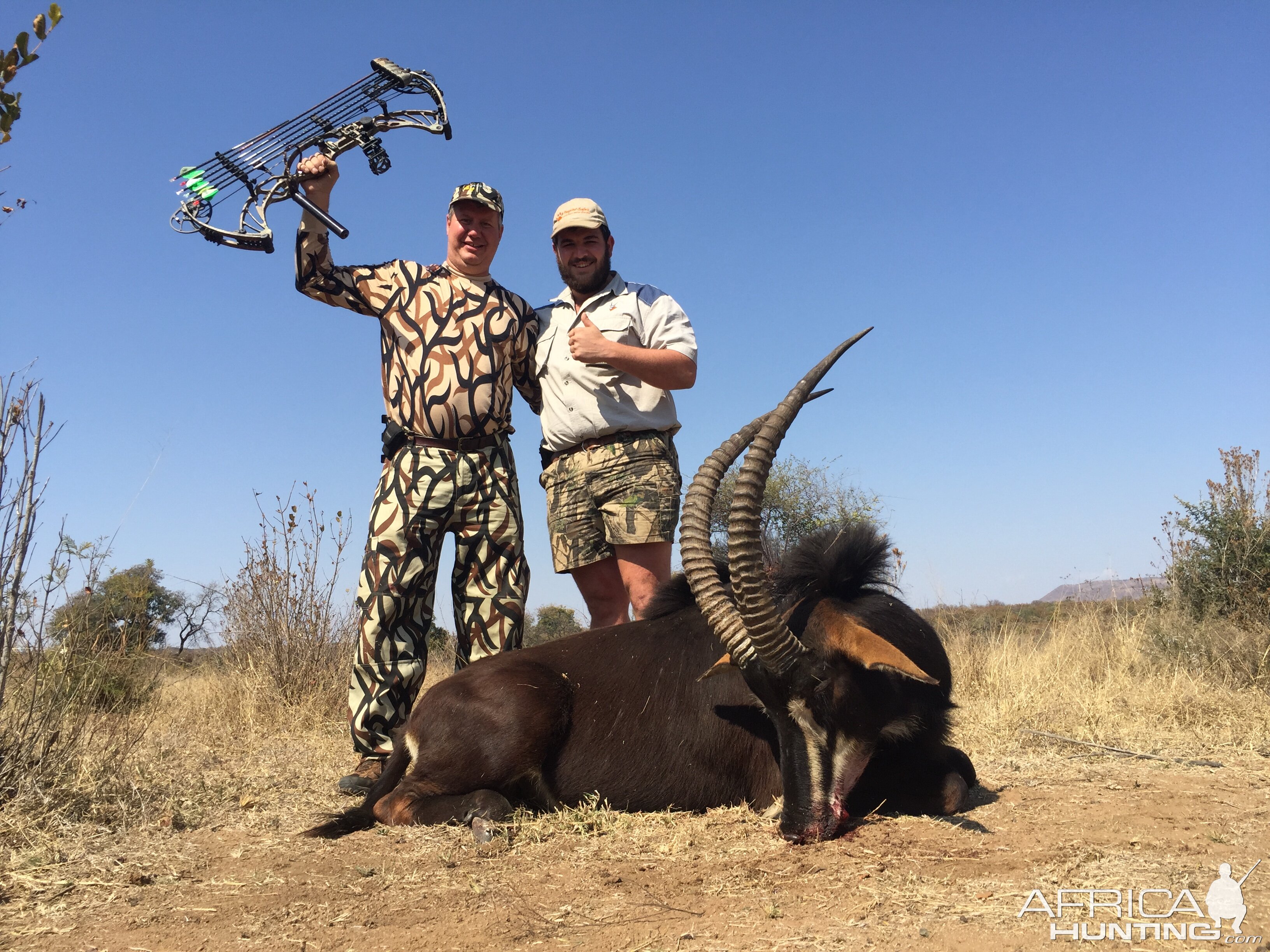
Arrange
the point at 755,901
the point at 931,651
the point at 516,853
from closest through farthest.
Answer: the point at 755,901 → the point at 516,853 → the point at 931,651

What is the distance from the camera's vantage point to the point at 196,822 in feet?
13.5

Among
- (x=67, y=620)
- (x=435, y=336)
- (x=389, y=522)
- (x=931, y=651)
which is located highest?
(x=435, y=336)

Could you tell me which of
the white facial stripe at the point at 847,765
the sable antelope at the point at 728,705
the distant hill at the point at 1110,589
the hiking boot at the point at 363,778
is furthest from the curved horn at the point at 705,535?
the distant hill at the point at 1110,589

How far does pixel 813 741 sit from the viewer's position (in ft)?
11.7

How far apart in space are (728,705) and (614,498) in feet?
4.24

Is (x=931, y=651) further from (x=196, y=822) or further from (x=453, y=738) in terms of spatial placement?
(x=196, y=822)

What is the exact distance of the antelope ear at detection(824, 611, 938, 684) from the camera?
3447 mm

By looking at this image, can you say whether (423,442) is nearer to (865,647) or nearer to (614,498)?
(614,498)

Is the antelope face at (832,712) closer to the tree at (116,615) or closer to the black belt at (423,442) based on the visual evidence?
the black belt at (423,442)

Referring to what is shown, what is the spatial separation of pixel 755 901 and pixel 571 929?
1.91ft

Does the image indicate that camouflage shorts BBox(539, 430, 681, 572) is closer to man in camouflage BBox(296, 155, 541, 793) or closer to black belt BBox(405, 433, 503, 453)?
man in camouflage BBox(296, 155, 541, 793)

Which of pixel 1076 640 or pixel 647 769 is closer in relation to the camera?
pixel 647 769

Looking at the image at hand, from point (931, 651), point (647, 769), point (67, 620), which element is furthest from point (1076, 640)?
point (67, 620)

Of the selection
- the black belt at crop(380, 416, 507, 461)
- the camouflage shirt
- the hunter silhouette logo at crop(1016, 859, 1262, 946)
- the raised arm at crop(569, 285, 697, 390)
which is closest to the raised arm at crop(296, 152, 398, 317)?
the camouflage shirt
